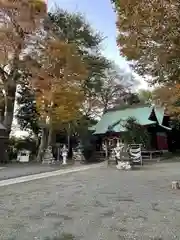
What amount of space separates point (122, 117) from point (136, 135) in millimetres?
4527

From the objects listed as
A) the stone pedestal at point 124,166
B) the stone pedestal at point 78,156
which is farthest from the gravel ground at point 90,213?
the stone pedestal at point 78,156

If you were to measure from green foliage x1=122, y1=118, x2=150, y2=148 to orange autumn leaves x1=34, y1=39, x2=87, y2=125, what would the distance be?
476 cm

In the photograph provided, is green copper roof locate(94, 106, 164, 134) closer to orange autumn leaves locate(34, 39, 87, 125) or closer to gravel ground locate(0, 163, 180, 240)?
orange autumn leaves locate(34, 39, 87, 125)

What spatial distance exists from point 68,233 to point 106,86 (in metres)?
33.5

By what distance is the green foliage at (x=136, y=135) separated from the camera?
25.3 metres

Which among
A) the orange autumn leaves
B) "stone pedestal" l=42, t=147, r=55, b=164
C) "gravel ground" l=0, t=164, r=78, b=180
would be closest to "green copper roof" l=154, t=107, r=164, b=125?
the orange autumn leaves

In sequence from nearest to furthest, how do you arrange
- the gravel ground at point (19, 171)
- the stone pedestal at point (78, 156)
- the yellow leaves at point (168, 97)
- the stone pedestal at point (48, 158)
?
the gravel ground at point (19, 171)
the yellow leaves at point (168, 97)
the stone pedestal at point (48, 158)
the stone pedestal at point (78, 156)

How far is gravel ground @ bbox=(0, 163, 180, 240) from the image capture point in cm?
515

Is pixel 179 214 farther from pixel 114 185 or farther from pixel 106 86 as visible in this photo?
pixel 106 86

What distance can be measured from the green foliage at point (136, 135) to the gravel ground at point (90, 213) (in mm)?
15150

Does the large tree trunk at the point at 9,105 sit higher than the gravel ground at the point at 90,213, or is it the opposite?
the large tree trunk at the point at 9,105

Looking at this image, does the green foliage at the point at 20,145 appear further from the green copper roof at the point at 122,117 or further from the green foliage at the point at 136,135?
the green foliage at the point at 136,135

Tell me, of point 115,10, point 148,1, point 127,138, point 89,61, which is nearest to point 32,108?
point 89,61

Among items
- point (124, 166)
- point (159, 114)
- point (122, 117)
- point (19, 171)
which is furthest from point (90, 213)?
point (159, 114)
